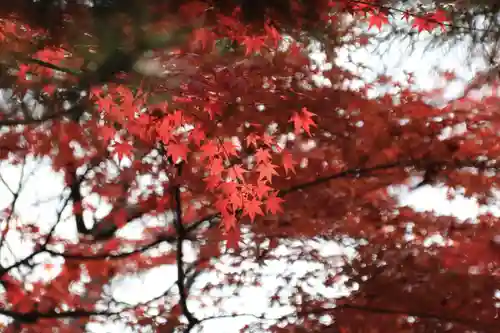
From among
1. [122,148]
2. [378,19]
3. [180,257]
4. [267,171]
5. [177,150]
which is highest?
[378,19]

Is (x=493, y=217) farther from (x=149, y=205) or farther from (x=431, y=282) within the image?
(x=149, y=205)

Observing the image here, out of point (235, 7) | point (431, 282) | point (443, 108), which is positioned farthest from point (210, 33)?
point (431, 282)

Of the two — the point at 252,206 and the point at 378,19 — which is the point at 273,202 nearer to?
the point at 252,206

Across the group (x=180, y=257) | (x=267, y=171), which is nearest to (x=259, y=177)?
(x=267, y=171)

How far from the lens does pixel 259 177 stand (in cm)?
348

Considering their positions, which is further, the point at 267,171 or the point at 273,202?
the point at 267,171

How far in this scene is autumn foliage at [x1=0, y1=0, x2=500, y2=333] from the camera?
3297mm

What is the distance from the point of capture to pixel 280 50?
398 centimetres

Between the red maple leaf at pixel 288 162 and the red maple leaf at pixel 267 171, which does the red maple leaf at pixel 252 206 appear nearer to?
the red maple leaf at pixel 267 171

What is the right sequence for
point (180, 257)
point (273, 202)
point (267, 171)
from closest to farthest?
1. point (273, 202)
2. point (267, 171)
3. point (180, 257)

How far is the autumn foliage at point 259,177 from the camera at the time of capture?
330 centimetres

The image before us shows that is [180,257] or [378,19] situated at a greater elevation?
[378,19]

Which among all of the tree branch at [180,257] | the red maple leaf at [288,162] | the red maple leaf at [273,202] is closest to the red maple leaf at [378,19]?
the red maple leaf at [288,162]

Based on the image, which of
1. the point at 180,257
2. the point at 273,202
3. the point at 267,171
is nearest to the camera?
the point at 273,202
